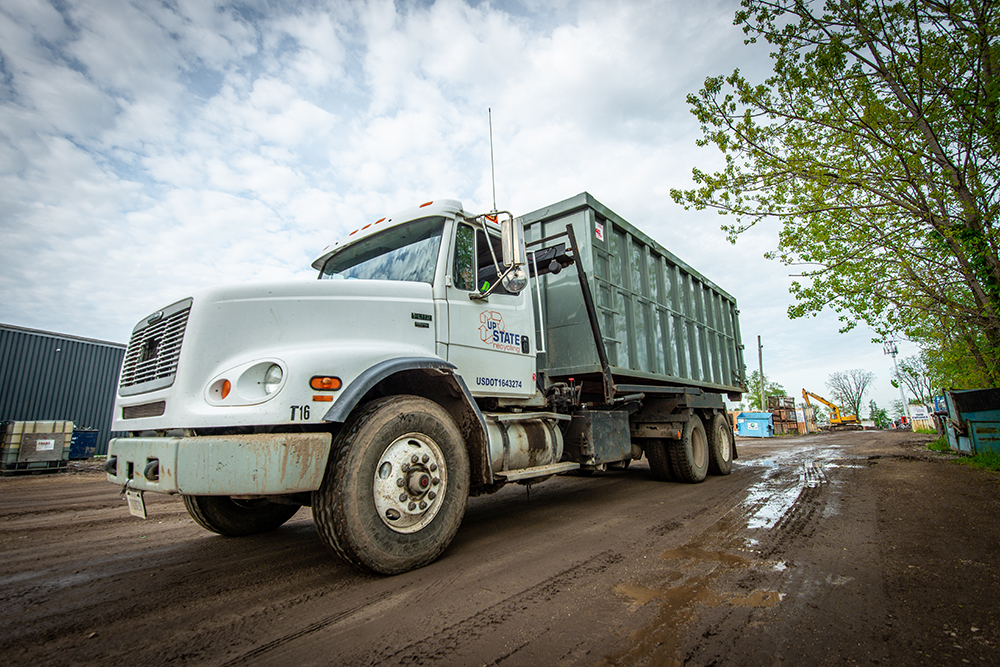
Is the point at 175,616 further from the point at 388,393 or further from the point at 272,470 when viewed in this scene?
the point at 388,393

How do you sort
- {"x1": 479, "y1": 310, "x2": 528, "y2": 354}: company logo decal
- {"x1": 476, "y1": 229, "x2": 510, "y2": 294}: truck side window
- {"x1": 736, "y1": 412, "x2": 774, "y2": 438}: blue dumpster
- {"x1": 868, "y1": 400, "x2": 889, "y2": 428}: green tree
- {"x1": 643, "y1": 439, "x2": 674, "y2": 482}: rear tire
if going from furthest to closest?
{"x1": 868, "y1": 400, "x2": 889, "y2": 428}: green tree < {"x1": 736, "y1": 412, "x2": 774, "y2": 438}: blue dumpster < {"x1": 643, "y1": 439, "x2": 674, "y2": 482}: rear tire < {"x1": 476, "y1": 229, "x2": 510, "y2": 294}: truck side window < {"x1": 479, "y1": 310, "x2": 528, "y2": 354}: company logo decal

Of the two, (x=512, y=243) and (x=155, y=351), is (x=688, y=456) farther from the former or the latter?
(x=155, y=351)

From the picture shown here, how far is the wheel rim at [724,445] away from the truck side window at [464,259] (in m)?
6.18

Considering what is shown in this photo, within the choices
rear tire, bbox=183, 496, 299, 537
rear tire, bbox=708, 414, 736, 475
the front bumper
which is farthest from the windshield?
rear tire, bbox=708, 414, 736, 475

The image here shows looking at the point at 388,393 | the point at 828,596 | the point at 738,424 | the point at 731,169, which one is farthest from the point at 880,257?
the point at 738,424

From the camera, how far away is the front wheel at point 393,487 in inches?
112

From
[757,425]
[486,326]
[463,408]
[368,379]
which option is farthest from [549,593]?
[757,425]

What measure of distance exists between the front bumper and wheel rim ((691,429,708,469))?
6.16 metres

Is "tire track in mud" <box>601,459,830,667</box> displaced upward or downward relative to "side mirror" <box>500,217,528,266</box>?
downward

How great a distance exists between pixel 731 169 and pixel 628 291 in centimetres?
381

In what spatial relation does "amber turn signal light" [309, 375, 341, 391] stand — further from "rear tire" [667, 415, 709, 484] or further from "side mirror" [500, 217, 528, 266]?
"rear tire" [667, 415, 709, 484]

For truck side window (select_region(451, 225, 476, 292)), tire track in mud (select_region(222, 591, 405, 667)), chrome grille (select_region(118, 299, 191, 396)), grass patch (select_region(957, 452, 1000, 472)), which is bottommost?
tire track in mud (select_region(222, 591, 405, 667))

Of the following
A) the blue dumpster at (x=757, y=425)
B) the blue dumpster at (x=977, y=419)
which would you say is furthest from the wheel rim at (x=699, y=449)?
the blue dumpster at (x=757, y=425)

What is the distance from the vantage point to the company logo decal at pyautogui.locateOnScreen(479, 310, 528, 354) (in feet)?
14.1
